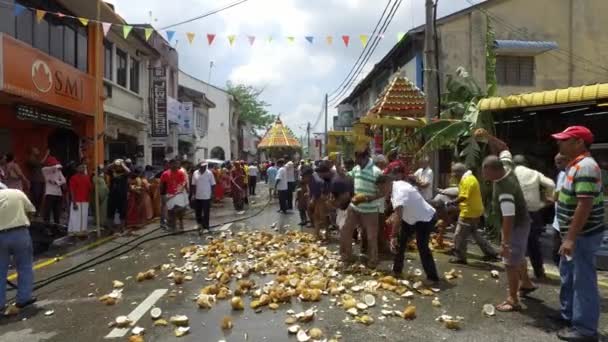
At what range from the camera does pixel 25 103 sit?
1366cm

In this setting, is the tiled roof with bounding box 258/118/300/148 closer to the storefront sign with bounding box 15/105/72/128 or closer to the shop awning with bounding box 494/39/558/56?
the shop awning with bounding box 494/39/558/56

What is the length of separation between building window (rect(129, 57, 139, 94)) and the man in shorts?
733 inches

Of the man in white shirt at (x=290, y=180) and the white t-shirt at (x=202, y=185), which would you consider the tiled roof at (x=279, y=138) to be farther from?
the white t-shirt at (x=202, y=185)

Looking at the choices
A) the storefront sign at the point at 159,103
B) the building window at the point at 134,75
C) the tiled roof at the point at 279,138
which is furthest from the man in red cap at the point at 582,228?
the tiled roof at the point at 279,138

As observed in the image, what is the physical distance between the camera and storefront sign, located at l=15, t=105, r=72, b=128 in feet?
42.6

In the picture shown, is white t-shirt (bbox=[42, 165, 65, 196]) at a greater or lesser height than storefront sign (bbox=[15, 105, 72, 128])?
lesser

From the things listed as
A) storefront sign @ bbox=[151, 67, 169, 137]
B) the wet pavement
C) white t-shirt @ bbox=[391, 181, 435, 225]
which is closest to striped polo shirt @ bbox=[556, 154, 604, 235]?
the wet pavement

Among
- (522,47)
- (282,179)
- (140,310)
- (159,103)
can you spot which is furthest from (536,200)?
(159,103)

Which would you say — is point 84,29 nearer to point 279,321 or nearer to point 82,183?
point 82,183

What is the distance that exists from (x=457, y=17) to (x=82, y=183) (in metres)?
14.2

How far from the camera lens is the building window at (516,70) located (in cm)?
1928

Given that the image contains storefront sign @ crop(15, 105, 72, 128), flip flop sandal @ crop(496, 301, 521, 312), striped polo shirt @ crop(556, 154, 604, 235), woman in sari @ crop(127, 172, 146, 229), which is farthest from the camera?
woman in sari @ crop(127, 172, 146, 229)

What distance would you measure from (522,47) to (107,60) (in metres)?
15.1

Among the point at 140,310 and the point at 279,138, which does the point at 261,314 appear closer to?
the point at 140,310
